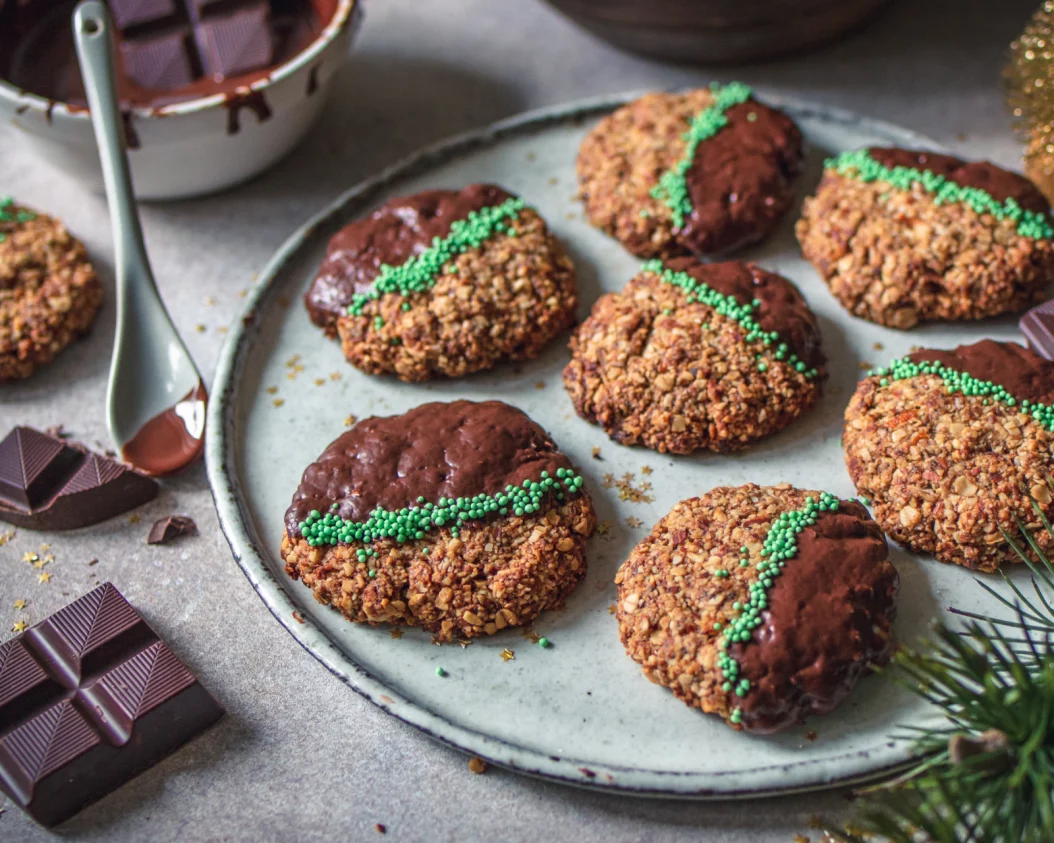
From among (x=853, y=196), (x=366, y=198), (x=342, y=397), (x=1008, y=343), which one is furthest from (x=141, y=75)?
(x=1008, y=343)

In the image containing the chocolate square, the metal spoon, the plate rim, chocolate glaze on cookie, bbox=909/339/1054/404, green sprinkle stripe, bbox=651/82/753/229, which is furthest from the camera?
the chocolate square

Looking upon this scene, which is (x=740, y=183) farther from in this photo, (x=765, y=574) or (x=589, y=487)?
(x=765, y=574)

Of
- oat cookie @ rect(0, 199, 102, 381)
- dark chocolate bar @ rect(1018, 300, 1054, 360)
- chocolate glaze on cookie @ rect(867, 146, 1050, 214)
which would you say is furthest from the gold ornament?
→ oat cookie @ rect(0, 199, 102, 381)

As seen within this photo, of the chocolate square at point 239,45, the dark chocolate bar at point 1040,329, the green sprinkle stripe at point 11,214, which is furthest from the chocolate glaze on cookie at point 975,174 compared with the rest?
the green sprinkle stripe at point 11,214

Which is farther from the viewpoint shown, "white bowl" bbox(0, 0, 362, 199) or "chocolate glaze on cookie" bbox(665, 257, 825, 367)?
"white bowl" bbox(0, 0, 362, 199)

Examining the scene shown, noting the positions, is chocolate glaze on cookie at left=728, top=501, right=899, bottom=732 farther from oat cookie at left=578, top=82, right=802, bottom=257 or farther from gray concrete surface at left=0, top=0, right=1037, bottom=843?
oat cookie at left=578, top=82, right=802, bottom=257
